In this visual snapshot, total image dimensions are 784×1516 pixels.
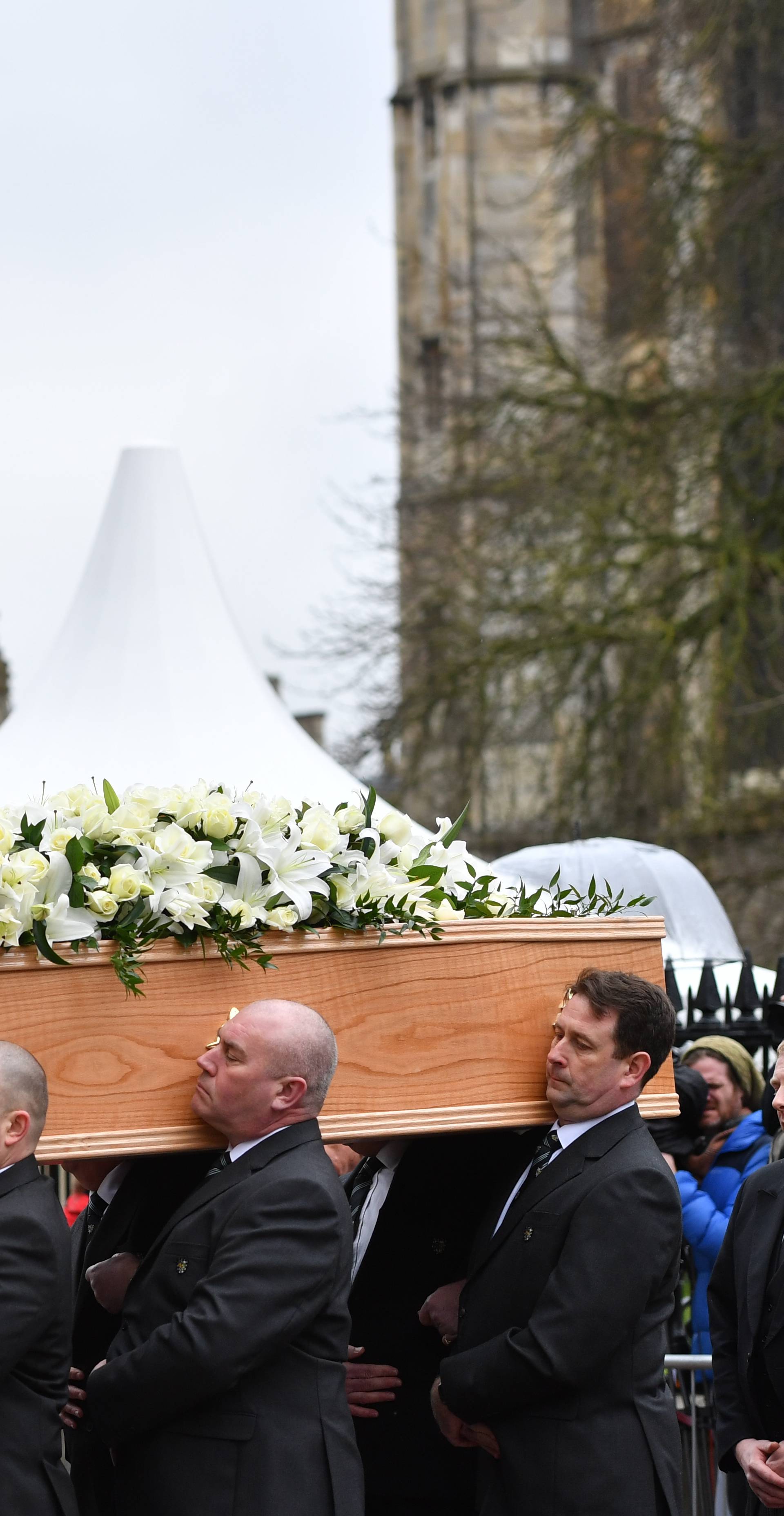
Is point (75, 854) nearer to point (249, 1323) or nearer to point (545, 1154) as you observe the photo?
point (249, 1323)

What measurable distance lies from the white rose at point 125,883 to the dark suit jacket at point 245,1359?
1.91ft

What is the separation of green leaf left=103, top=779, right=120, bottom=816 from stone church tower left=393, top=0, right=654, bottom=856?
1662cm

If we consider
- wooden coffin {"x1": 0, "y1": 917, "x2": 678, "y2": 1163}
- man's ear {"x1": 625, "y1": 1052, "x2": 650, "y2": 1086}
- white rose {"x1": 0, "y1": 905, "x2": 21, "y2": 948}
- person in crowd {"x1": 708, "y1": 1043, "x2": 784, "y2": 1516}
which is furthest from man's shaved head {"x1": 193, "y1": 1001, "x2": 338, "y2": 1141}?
person in crowd {"x1": 708, "y1": 1043, "x2": 784, "y2": 1516}

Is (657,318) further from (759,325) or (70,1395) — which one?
(70,1395)

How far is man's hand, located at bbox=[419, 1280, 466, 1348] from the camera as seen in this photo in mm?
4316

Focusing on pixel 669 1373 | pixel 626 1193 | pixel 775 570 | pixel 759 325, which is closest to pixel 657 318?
pixel 759 325

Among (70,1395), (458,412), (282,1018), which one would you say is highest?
(458,412)

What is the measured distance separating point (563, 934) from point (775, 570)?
37.6ft

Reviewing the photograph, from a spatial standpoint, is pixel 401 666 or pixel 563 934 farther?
pixel 401 666

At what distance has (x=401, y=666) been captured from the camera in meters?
18.0

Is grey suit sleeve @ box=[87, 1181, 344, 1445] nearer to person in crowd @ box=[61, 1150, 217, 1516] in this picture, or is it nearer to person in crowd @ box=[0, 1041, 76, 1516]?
person in crowd @ box=[0, 1041, 76, 1516]

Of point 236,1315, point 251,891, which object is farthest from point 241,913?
point 236,1315

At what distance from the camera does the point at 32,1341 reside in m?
3.60

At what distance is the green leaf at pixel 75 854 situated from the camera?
12.4 feet
